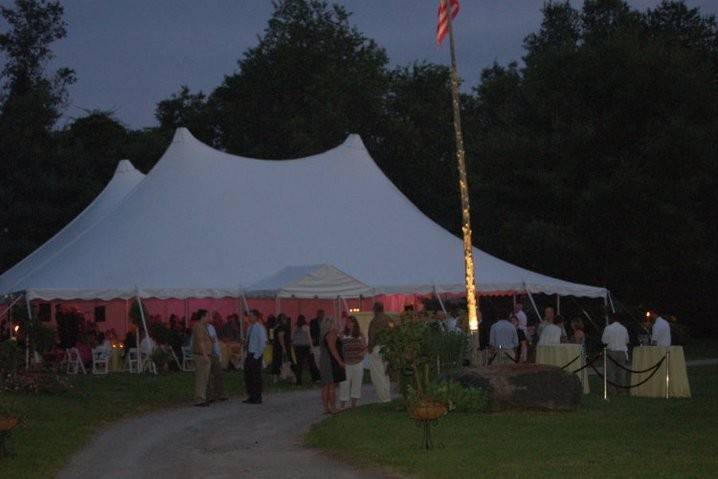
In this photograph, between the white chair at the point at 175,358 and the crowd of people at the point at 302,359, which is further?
the white chair at the point at 175,358

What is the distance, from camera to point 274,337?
26.6 meters

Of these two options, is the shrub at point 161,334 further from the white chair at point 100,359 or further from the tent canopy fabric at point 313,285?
the tent canopy fabric at point 313,285

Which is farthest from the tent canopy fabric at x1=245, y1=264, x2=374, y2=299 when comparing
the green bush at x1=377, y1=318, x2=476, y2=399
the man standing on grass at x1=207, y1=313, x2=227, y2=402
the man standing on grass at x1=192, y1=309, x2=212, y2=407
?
the green bush at x1=377, y1=318, x2=476, y2=399

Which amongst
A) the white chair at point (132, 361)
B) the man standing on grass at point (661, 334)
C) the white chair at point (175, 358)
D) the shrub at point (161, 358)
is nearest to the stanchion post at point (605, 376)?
the man standing on grass at point (661, 334)

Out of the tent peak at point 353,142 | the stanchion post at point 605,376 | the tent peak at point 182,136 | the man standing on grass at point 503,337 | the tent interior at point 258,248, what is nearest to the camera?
the stanchion post at point 605,376

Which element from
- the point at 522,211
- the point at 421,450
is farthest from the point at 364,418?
the point at 522,211

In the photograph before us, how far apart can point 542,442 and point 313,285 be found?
15.8 metres

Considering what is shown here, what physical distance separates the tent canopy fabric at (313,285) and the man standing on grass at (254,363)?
6333 mm

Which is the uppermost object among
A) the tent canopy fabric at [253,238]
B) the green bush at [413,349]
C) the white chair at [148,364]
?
the tent canopy fabric at [253,238]

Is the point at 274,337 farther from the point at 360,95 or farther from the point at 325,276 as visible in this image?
the point at 360,95

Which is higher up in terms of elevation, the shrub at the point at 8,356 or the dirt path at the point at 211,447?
the shrub at the point at 8,356

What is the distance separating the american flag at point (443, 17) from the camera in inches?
1085

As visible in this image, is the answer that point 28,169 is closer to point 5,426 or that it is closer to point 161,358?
point 161,358

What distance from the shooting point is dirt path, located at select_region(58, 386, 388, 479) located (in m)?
13.0
